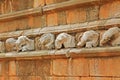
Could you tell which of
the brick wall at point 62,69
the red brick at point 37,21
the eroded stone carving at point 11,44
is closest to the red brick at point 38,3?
the red brick at point 37,21

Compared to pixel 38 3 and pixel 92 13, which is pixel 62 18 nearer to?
pixel 92 13

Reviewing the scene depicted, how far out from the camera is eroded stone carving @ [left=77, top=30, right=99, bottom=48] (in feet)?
19.5

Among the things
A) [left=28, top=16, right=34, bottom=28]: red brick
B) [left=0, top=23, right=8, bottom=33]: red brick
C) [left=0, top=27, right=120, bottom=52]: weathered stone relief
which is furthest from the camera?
[left=0, top=23, right=8, bottom=33]: red brick

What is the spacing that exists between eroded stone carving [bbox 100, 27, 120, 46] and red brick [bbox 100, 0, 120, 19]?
33cm

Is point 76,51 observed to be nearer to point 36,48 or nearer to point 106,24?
point 106,24

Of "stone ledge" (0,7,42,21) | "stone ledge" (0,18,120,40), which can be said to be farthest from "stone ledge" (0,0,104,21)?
"stone ledge" (0,18,120,40)

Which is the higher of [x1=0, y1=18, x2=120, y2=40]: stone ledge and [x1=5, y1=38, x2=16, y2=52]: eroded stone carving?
[x1=0, y1=18, x2=120, y2=40]: stone ledge

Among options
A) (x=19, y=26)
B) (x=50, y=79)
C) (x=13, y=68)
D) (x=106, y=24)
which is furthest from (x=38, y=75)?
(x=106, y=24)

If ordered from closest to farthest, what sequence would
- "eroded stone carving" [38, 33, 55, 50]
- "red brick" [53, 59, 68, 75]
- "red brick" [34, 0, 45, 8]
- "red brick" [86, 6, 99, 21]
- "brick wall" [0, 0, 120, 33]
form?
"brick wall" [0, 0, 120, 33]
"red brick" [86, 6, 99, 21]
"red brick" [53, 59, 68, 75]
"eroded stone carving" [38, 33, 55, 50]
"red brick" [34, 0, 45, 8]

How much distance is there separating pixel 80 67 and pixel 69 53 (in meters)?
0.35

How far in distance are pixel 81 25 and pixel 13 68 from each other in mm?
2343

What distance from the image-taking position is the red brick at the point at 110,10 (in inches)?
228

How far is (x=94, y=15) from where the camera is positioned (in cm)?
617

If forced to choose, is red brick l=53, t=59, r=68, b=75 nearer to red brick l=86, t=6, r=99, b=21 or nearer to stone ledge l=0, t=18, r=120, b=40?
stone ledge l=0, t=18, r=120, b=40
